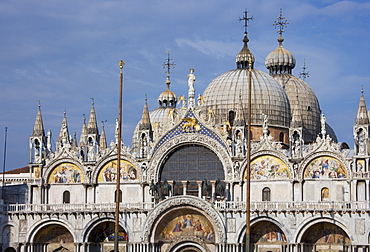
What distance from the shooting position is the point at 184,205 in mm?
70250

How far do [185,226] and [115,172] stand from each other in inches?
279

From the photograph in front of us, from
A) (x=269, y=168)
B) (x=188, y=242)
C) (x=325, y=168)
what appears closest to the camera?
(x=325, y=168)

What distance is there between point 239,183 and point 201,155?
145 inches

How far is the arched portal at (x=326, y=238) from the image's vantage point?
2682 inches

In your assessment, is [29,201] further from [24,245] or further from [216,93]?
[216,93]

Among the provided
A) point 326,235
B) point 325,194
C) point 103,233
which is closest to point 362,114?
point 325,194

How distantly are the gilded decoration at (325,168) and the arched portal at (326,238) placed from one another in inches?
139

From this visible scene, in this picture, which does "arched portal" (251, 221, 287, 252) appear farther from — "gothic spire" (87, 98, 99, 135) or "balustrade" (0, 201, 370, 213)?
"gothic spire" (87, 98, 99, 135)

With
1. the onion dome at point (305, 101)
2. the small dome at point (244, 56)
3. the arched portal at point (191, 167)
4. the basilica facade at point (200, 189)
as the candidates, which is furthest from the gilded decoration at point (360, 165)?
the small dome at point (244, 56)

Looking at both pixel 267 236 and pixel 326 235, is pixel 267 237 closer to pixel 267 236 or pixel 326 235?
pixel 267 236

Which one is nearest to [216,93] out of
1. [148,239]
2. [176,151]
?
[176,151]

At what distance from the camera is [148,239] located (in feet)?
232

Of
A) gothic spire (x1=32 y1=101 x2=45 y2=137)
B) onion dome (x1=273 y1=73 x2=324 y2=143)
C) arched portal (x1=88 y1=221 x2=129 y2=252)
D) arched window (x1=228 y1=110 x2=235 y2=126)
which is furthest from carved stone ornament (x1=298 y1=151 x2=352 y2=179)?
gothic spire (x1=32 y1=101 x2=45 y2=137)

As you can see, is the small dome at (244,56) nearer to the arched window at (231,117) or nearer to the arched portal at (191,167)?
the arched window at (231,117)
